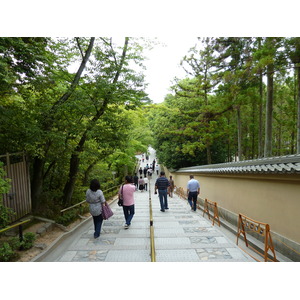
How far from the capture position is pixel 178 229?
25.4 feet

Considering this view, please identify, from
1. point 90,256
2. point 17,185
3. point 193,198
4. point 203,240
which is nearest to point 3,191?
point 90,256

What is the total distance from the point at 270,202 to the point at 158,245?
9.98ft

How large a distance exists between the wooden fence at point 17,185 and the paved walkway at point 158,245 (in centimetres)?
196

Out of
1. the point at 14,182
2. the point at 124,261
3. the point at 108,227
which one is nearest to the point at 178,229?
the point at 108,227

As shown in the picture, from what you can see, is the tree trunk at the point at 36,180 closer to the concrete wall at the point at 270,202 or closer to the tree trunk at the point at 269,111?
the concrete wall at the point at 270,202

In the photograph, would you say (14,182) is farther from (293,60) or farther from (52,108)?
(293,60)

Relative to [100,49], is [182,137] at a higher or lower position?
lower

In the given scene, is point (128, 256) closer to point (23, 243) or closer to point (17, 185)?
point (23, 243)

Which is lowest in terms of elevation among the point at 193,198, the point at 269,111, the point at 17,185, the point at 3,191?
the point at 193,198

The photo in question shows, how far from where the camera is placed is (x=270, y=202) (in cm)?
629

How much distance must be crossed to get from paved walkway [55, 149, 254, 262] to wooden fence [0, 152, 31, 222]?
1.96m

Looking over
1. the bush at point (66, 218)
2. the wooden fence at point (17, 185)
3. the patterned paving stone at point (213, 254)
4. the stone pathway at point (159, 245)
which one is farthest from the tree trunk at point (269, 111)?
the wooden fence at point (17, 185)

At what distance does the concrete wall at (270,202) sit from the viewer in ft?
17.1

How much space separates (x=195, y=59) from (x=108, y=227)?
15.8 m
